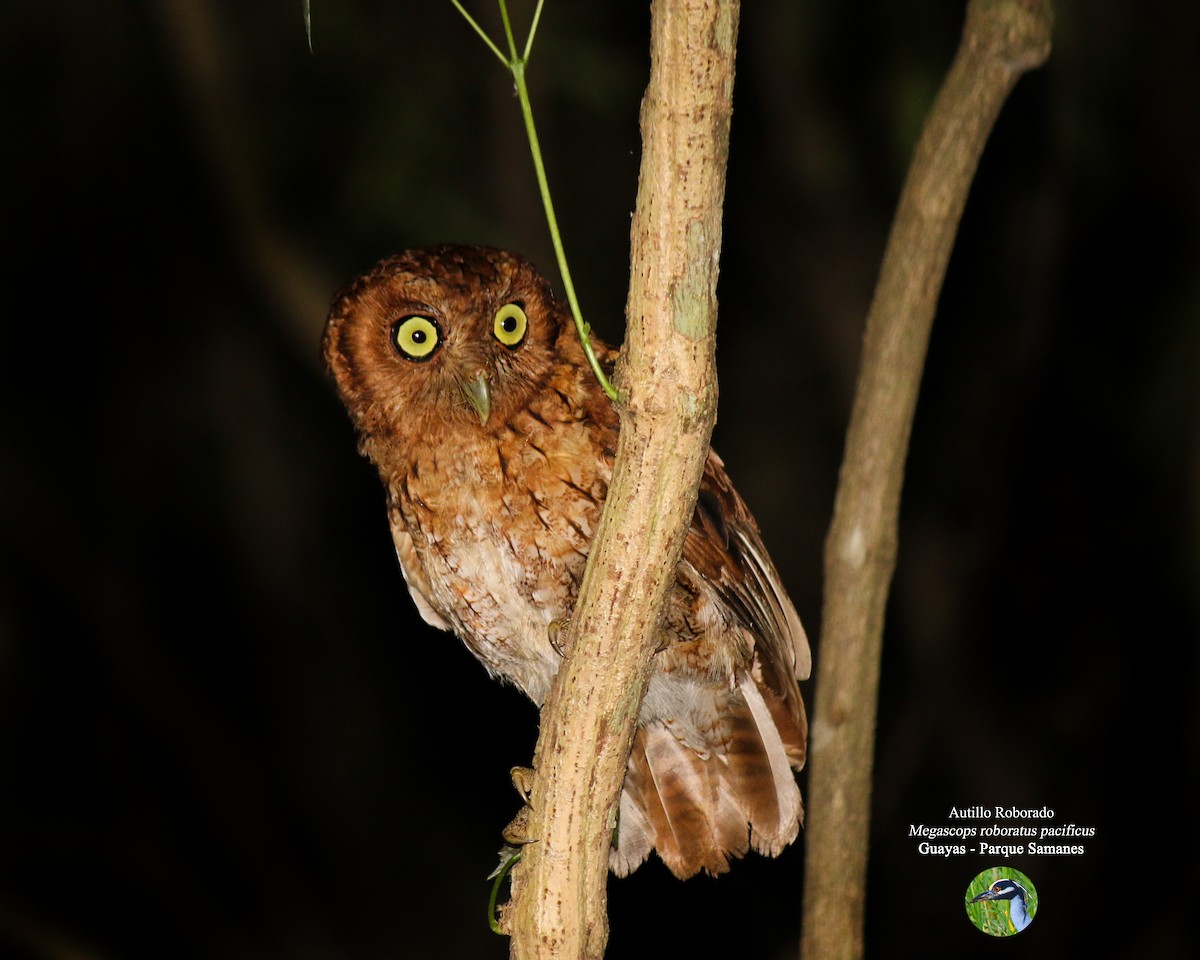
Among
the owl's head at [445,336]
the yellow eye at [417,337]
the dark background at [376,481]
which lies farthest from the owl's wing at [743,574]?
the dark background at [376,481]

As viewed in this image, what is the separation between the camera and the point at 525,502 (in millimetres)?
2338

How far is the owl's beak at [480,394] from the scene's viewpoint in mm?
2232

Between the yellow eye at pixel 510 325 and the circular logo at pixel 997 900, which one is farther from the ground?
the yellow eye at pixel 510 325

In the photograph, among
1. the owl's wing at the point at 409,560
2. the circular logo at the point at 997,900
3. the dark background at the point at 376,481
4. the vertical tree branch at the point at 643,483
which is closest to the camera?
the vertical tree branch at the point at 643,483

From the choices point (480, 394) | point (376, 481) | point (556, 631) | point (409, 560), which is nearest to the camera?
point (480, 394)

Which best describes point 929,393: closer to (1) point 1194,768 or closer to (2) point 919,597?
(2) point 919,597

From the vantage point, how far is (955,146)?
236 cm

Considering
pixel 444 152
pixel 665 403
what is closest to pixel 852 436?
pixel 665 403

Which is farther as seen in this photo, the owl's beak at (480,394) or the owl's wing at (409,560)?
the owl's wing at (409,560)

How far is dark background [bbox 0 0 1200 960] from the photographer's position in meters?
4.23

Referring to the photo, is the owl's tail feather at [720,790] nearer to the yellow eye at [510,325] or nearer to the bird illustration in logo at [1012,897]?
the bird illustration in logo at [1012,897]

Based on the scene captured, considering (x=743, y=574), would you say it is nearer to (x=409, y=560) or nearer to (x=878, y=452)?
(x=878, y=452)

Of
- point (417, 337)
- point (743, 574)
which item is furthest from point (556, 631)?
point (417, 337)

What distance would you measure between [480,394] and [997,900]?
1778mm
